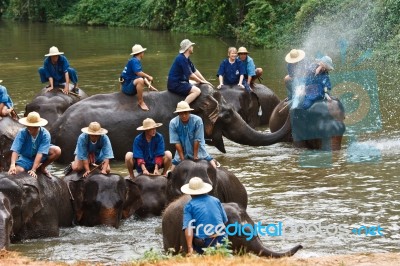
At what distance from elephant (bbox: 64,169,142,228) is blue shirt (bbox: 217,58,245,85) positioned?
275 inches

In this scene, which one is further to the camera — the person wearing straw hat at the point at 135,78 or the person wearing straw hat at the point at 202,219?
the person wearing straw hat at the point at 135,78

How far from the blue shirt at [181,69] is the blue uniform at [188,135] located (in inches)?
135

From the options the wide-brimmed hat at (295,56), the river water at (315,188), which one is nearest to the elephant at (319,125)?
the river water at (315,188)

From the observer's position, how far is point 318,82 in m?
16.9

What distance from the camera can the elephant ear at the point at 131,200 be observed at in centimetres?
1284

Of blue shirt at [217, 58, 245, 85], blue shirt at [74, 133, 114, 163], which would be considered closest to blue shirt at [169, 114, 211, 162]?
blue shirt at [74, 133, 114, 163]

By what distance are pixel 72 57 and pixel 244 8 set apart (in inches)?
364

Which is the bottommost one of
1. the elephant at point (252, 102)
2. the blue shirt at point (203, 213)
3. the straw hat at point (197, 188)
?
the elephant at point (252, 102)

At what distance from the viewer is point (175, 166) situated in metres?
12.5

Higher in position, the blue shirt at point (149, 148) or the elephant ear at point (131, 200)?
the blue shirt at point (149, 148)

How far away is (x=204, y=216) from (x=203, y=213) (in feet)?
0.10

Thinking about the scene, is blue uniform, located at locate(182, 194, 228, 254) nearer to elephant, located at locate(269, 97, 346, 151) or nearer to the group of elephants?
the group of elephants

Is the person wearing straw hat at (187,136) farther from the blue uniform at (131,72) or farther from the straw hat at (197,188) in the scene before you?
the blue uniform at (131,72)

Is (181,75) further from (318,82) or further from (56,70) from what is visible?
(56,70)
